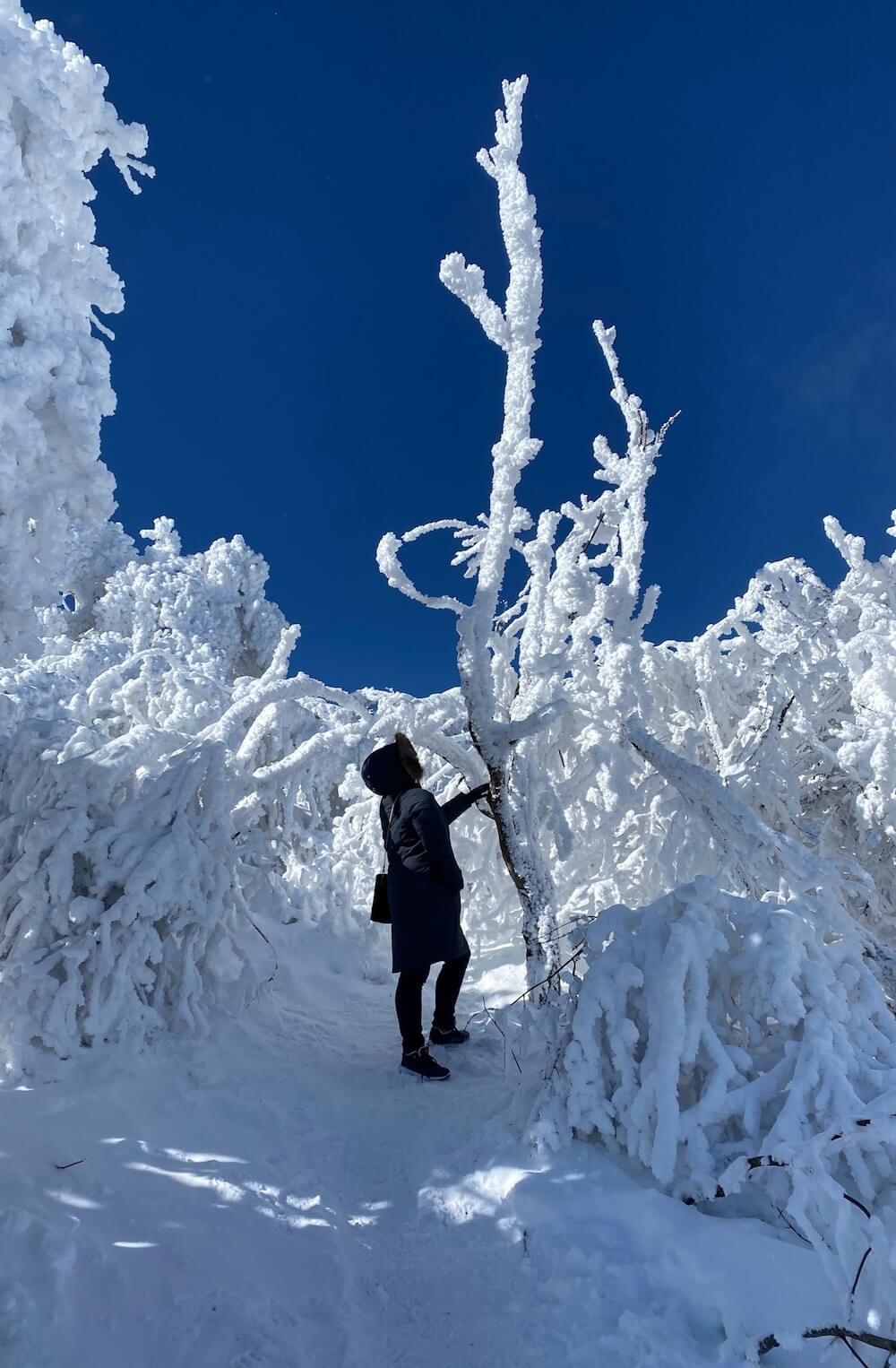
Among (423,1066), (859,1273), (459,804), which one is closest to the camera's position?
(859,1273)

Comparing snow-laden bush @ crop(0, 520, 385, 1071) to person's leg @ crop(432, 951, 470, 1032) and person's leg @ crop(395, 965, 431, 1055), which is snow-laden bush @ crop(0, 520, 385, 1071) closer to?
person's leg @ crop(395, 965, 431, 1055)

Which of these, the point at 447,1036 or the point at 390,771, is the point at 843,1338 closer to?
the point at 447,1036

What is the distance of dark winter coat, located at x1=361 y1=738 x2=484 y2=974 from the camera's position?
12.4ft

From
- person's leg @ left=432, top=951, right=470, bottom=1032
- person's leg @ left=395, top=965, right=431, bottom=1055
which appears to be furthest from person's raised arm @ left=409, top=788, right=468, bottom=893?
person's leg @ left=432, top=951, right=470, bottom=1032

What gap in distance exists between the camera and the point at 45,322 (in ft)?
9.87

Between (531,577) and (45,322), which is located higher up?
(531,577)

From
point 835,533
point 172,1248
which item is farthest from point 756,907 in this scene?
point 835,533

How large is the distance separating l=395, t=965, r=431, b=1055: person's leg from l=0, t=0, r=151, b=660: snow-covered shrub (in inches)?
104

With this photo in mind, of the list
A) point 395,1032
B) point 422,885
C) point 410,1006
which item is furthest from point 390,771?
point 395,1032

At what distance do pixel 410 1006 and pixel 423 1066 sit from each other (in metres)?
0.30

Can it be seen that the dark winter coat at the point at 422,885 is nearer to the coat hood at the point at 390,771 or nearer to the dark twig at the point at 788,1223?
the coat hood at the point at 390,771

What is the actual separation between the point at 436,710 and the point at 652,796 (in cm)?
229

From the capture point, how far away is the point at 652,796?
21.1 feet

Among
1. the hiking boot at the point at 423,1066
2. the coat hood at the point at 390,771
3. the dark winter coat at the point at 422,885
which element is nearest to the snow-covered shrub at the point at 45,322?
the coat hood at the point at 390,771
